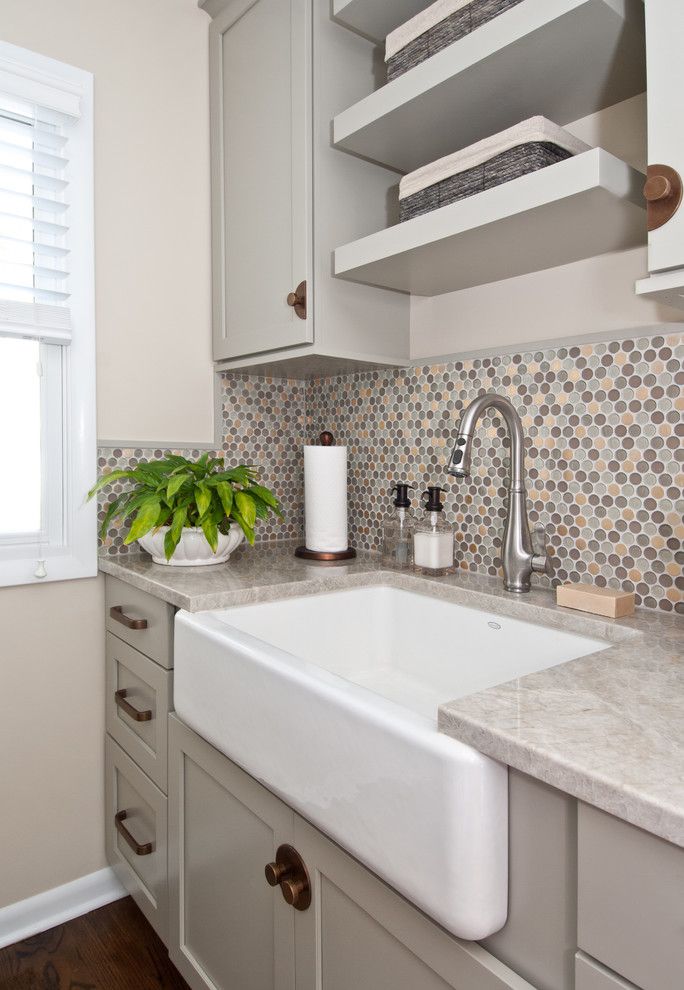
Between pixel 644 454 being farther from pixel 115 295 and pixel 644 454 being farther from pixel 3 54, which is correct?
pixel 3 54

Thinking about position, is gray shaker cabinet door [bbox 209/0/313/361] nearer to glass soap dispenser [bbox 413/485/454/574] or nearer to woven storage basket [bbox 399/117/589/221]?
woven storage basket [bbox 399/117/589/221]

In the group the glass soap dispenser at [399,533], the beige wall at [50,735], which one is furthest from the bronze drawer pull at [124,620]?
the glass soap dispenser at [399,533]

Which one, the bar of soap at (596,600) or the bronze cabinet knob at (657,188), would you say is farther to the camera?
the bar of soap at (596,600)

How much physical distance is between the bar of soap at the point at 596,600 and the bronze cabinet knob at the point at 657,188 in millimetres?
618

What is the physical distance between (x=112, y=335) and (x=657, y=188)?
135cm

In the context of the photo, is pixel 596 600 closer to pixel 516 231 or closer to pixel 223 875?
pixel 516 231

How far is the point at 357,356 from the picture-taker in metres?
1.55

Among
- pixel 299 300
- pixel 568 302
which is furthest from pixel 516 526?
pixel 299 300

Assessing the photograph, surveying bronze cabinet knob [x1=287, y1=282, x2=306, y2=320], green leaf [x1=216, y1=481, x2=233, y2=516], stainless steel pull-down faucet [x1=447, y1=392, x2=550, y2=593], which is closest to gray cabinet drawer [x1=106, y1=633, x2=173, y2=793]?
green leaf [x1=216, y1=481, x2=233, y2=516]

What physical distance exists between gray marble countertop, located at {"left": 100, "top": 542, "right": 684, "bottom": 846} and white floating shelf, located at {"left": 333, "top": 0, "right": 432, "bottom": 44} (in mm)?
1259

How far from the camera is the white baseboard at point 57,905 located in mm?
1529

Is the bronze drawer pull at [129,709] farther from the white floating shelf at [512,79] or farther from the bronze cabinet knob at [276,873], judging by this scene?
the white floating shelf at [512,79]

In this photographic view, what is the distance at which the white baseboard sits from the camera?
1.53 metres

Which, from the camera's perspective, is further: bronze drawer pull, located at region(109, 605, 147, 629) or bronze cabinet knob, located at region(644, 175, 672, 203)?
bronze drawer pull, located at region(109, 605, 147, 629)
